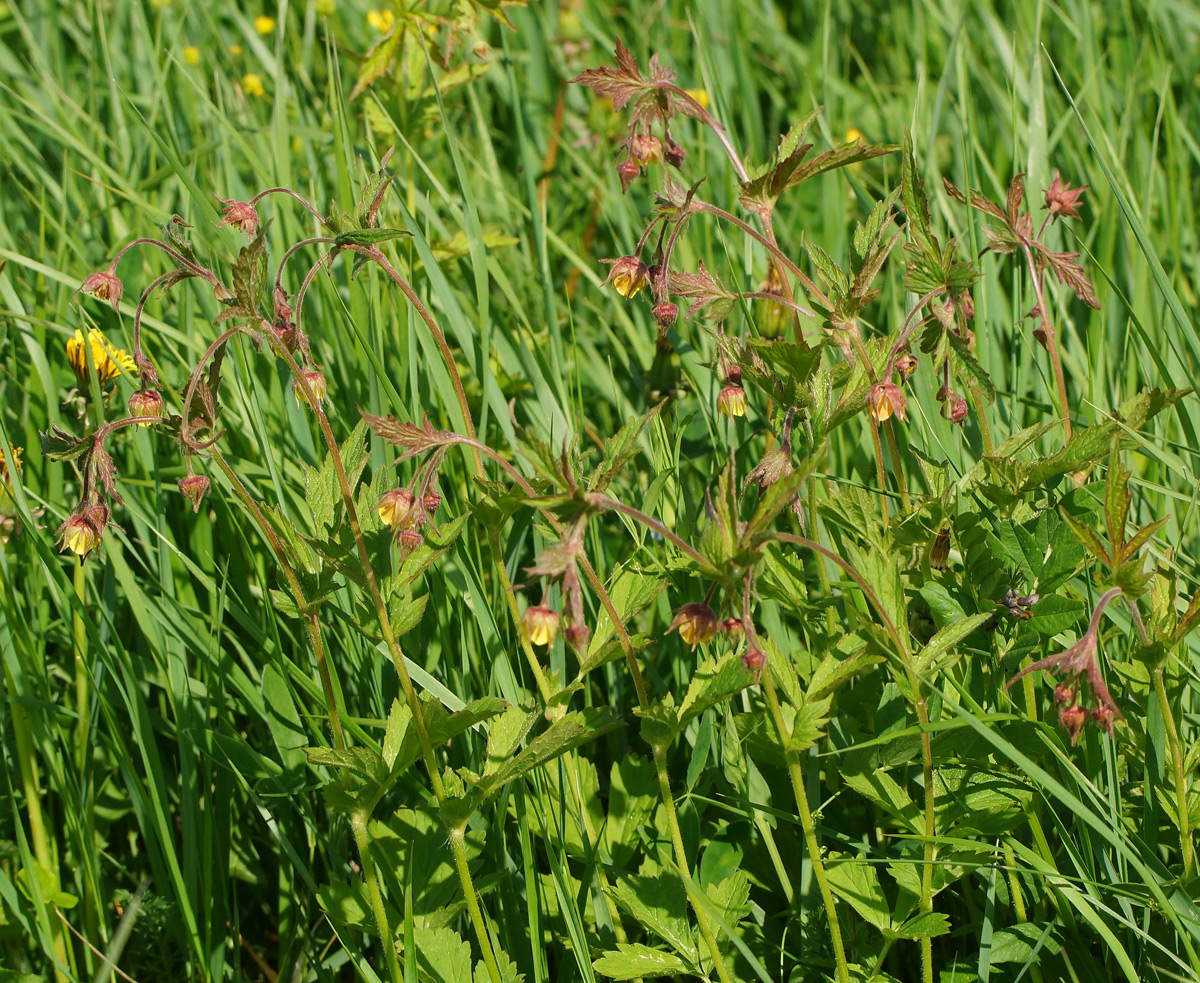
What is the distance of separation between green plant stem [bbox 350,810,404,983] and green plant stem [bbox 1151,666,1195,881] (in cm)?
119

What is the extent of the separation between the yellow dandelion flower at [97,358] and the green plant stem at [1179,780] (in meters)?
1.79

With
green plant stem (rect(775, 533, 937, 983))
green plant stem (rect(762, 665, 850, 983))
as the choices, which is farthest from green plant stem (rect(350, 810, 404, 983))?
green plant stem (rect(775, 533, 937, 983))

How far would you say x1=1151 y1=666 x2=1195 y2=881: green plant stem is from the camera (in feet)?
4.91

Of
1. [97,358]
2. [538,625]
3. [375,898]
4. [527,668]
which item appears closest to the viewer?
[538,625]

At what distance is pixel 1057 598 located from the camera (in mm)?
1640

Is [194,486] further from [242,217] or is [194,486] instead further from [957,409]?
[957,409]

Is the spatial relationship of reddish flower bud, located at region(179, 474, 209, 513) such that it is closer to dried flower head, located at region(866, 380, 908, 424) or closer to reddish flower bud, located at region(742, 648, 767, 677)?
reddish flower bud, located at region(742, 648, 767, 677)

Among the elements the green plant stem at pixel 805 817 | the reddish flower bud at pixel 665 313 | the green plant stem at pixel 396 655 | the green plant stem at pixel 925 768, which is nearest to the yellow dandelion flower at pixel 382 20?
the reddish flower bud at pixel 665 313

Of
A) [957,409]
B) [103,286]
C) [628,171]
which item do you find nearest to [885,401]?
[957,409]

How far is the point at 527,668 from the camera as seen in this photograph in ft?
7.48

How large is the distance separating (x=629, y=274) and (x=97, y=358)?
1.12 meters

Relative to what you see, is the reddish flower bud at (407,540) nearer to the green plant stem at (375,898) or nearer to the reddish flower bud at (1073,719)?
the green plant stem at (375,898)

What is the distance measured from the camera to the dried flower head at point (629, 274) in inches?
71.9

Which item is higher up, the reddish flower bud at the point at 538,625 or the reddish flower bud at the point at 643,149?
the reddish flower bud at the point at 643,149
